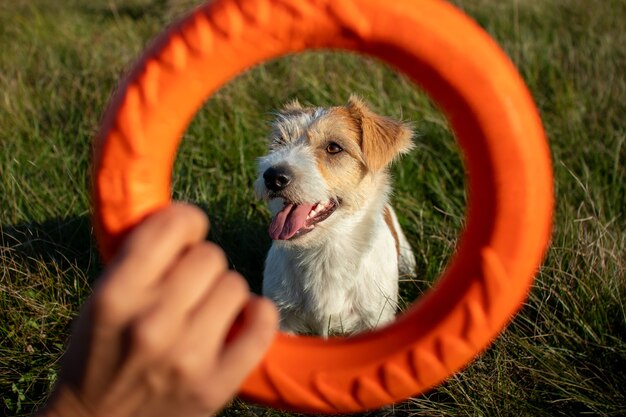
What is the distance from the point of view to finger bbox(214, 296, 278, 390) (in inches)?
54.7

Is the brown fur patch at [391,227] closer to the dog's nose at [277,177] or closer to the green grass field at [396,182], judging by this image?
the green grass field at [396,182]

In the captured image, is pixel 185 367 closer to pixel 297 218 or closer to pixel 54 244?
pixel 297 218

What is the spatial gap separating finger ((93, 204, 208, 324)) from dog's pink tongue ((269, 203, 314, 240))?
176 centimetres

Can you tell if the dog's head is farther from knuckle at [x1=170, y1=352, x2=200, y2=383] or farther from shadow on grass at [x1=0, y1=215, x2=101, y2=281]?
knuckle at [x1=170, y1=352, x2=200, y2=383]

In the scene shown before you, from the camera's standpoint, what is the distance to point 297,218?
3.27m

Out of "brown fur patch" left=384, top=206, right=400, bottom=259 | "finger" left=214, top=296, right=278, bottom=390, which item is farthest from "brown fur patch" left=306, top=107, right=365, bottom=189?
"finger" left=214, top=296, right=278, bottom=390

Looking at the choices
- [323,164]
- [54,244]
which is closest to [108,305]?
[323,164]

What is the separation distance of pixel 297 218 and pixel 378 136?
2.07ft

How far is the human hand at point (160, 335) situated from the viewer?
1.28 m

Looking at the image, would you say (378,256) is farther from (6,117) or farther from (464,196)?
(6,117)

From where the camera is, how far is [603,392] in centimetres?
276

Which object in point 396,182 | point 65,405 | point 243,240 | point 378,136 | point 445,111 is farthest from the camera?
point 396,182

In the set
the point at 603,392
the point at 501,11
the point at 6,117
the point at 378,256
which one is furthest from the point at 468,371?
the point at 501,11

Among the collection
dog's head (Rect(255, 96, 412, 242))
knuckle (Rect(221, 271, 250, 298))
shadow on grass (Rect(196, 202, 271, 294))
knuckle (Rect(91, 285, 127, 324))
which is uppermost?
knuckle (Rect(91, 285, 127, 324))
